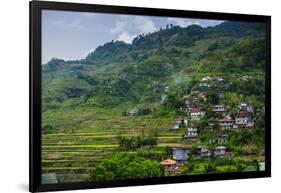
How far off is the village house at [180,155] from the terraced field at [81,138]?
33 centimetres

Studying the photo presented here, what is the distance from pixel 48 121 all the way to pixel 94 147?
1.48 ft

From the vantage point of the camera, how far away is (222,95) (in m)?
5.53

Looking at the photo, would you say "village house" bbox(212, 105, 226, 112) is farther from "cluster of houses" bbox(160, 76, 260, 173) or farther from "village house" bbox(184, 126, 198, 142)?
"village house" bbox(184, 126, 198, 142)

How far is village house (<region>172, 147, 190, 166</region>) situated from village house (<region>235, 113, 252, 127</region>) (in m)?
0.59

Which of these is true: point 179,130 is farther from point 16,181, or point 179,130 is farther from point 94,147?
point 16,181

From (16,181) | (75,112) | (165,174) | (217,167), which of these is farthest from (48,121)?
(217,167)

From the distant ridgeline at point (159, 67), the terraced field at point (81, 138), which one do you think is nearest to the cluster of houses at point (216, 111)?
the distant ridgeline at point (159, 67)

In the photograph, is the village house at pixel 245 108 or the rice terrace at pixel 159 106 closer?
the rice terrace at pixel 159 106

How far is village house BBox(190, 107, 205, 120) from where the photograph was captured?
5.42 metres

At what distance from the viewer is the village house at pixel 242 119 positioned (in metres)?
5.59

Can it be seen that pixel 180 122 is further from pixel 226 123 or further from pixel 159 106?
pixel 226 123

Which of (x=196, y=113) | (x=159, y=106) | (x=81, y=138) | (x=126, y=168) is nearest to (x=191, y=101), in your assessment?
(x=196, y=113)

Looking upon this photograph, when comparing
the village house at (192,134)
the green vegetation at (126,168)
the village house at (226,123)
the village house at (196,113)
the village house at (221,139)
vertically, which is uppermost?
the village house at (196,113)

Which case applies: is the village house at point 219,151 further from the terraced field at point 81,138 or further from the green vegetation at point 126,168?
the terraced field at point 81,138
